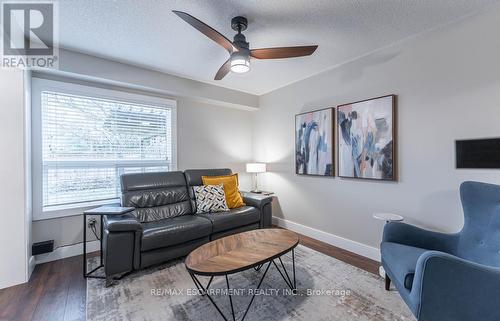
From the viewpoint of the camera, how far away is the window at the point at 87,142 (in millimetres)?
2652

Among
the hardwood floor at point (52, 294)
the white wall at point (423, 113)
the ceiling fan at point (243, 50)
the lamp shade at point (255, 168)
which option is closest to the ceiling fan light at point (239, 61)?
the ceiling fan at point (243, 50)

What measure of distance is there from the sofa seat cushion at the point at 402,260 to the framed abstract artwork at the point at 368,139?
920 mm

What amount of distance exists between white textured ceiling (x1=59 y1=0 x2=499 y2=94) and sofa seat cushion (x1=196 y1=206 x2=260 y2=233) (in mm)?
2054

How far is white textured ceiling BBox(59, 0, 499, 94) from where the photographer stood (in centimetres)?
185

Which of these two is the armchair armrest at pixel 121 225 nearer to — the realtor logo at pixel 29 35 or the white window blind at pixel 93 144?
the white window blind at pixel 93 144

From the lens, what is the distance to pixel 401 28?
2.20 m

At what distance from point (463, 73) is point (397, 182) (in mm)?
1198

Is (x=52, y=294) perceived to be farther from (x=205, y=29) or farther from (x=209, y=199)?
(x=205, y=29)

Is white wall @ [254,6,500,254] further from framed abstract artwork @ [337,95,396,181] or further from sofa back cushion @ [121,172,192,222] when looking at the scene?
sofa back cushion @ [121,172,192,222]

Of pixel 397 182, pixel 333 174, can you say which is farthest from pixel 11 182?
pixel 397 182

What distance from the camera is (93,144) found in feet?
9.77

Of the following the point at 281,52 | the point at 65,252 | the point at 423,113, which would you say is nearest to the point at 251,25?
the point at 281,52

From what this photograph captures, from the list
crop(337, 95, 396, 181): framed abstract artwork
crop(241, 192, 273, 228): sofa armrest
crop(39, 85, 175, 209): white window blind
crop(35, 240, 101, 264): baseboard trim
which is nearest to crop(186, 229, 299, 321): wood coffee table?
crop(241, 192, 273, 228): sofa armrest

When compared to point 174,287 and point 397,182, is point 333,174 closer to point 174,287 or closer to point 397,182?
point 397,182
